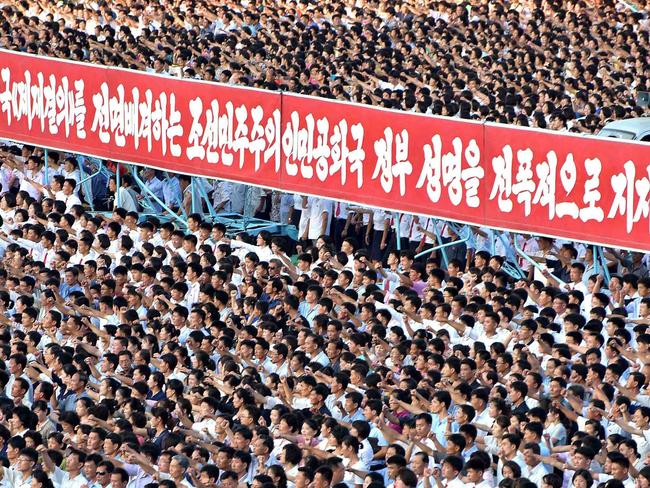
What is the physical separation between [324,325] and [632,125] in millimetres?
4944

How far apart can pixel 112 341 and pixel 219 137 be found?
11.8 feet

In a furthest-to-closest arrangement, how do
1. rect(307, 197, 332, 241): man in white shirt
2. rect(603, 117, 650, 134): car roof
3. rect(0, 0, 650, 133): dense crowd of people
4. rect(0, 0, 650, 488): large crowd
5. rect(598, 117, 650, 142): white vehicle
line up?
rect(0, 0, 650, 133): dense crowd of people < rect(307, 197, 332, 241): man in white shirt < rect(603, 117, 650, 134): car roof < rect(598, 117, 650, 142): white vehicle < rect(0, 0, 650, 488): large crowd

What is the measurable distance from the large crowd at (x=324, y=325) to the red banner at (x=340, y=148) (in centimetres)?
62

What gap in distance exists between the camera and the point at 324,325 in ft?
52.7

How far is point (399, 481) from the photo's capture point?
1262 centimetres

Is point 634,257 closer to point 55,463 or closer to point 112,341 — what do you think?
point 112,341

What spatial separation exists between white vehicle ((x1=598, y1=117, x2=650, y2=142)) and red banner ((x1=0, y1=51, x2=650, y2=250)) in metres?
2.43

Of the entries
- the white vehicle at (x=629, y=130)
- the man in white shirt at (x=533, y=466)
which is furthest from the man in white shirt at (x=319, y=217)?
the man in white shirt at (x=533, y=466)

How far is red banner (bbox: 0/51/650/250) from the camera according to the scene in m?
16.1

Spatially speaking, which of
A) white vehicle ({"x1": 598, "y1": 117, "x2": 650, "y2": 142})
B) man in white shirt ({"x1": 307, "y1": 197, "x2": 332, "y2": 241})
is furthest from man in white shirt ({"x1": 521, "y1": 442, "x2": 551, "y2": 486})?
man in white shirt ({"x1": 307, "y1": 197, "x2": 332, "y2": 241})

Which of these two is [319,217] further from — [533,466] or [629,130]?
[533,466]

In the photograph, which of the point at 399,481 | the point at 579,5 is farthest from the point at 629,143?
the point at 579,5

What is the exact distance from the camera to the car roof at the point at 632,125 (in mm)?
18906

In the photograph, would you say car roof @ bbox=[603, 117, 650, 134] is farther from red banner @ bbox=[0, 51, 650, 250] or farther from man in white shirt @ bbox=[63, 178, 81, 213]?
man in white shirt @ bbox=[63, 178, 81, 213]
